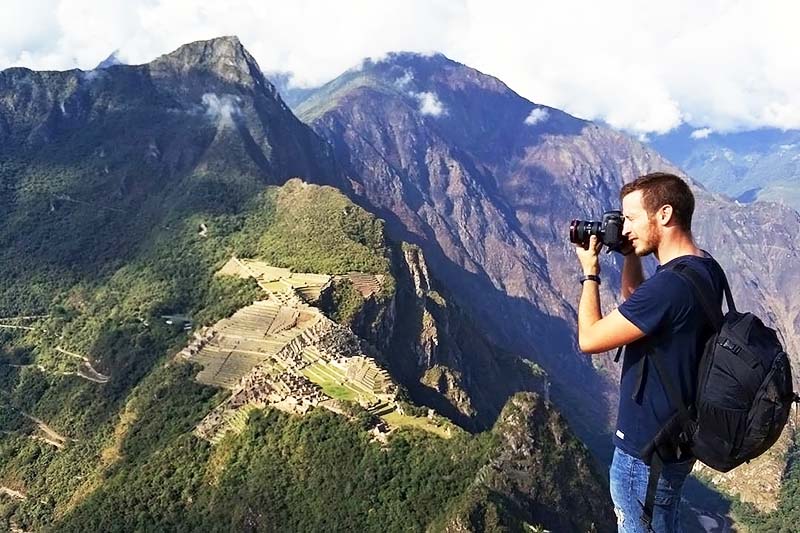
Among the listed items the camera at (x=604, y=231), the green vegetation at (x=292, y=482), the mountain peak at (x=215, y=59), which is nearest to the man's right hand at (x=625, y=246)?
the camera at (x=604, y=231)

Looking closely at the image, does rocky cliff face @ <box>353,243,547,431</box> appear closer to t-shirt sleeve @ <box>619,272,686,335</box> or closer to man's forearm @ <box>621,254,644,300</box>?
man's forearm @ <box>621,254,644,300</box>

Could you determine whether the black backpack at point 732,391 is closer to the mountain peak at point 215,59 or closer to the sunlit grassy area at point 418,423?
the sunlit grassy area at point 418,423

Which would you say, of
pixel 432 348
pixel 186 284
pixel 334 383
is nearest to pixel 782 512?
pixel 432 348

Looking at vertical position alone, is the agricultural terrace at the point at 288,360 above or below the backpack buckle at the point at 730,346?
below

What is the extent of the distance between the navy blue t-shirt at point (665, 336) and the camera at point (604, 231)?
622 millimetres

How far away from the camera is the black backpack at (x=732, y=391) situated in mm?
7312

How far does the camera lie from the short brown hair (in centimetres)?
37

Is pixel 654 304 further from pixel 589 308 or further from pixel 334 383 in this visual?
pixel 334 383

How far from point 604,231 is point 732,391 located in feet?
7.24

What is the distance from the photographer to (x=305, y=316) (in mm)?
66562

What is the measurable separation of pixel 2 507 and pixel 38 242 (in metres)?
50.1

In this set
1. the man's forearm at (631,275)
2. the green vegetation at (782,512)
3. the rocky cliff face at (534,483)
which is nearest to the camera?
the man's forearm at (631,275)

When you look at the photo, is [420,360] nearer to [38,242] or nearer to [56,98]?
[38,242]

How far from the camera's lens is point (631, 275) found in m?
9.47
